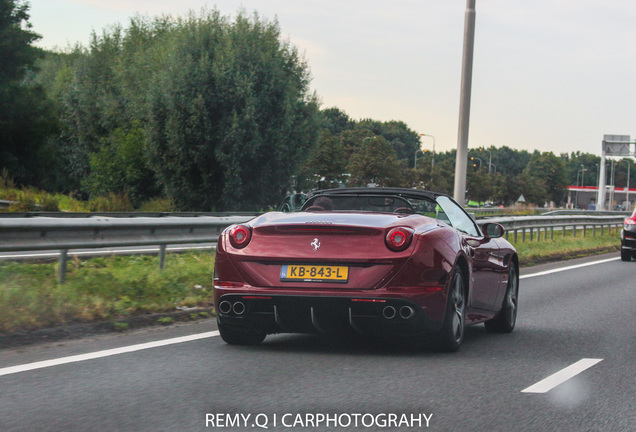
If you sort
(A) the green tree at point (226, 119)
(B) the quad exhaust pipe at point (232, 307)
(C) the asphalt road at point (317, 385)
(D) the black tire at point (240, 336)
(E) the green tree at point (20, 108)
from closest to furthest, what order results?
(C) the asphalt road at point (317, 385), (B) the quad exhaust pipe at point (232, 307), (D) the black tire at point (240, 336), (A) the green tree at point (226, 119), (E) the green tree at point (20, 108)

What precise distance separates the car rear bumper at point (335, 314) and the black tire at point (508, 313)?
214 cm

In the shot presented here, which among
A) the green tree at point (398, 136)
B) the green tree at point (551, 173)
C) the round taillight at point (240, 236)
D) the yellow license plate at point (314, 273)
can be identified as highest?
the green tree at point (398, 136)

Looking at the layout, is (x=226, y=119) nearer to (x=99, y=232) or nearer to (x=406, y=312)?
(x=99, y=232)

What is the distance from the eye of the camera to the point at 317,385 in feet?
19.0

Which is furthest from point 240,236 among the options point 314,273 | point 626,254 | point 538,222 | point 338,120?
point 338,120

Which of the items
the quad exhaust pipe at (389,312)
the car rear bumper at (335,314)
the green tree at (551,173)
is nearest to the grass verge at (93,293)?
the car rear bumper at (335,314)

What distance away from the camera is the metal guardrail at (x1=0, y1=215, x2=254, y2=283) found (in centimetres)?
968

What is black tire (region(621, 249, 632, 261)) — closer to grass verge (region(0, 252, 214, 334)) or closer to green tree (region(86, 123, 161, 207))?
grass verge (region(0, 252, 214, 334))

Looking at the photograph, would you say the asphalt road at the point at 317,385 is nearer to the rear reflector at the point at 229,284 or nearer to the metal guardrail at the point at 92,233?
the rear reflector at the point at 229,284

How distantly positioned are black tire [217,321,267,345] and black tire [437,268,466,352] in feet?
4.55

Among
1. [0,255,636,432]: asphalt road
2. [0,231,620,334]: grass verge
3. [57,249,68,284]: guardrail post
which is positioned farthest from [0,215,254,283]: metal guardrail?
[0,255,636,432]: asphalt road

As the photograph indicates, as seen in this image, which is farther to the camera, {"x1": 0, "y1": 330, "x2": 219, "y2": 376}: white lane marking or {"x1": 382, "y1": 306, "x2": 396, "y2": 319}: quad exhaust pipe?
{"x1": 382, "y1": 306, "x2": 396, "y2": 319}: quad exhaust pipe

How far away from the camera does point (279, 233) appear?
6.83 meters

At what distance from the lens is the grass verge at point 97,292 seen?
8.21 metres
